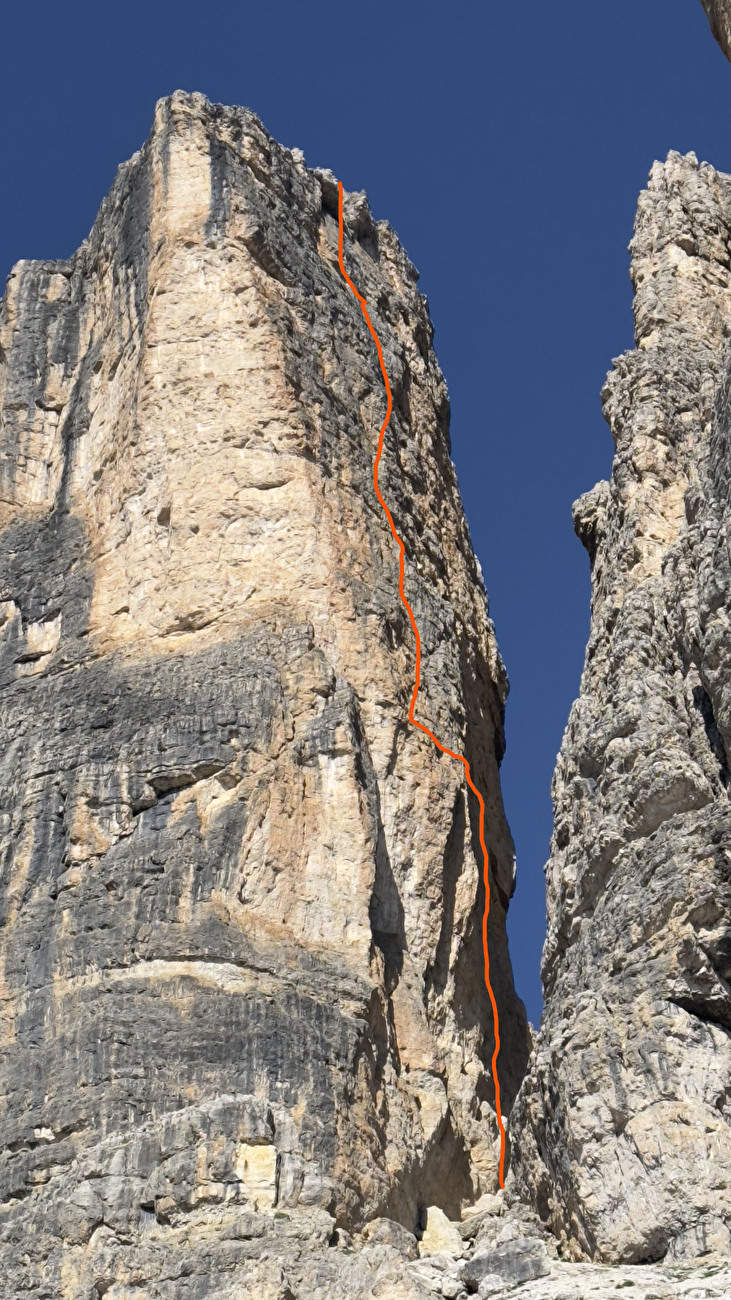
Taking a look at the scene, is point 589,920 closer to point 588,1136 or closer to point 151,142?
point 588,1136

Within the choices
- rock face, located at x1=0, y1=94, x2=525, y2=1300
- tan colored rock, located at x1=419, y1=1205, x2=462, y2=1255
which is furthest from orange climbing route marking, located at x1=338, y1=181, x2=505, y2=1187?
tan colored rock, located at x1=419, y1=1205, x2=462, y2=1255

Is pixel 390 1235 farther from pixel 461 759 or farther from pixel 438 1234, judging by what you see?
pixel 461 759

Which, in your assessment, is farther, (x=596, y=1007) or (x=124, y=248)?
(x=124, y=248)

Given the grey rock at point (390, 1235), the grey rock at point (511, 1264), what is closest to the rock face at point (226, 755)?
the grey rock at point (390, 1235)

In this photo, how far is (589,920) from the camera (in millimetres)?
24250

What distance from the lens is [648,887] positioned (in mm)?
23031

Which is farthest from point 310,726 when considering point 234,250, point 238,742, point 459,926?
point 234,250

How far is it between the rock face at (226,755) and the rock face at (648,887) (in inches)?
93.6

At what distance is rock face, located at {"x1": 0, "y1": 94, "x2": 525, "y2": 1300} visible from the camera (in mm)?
22156

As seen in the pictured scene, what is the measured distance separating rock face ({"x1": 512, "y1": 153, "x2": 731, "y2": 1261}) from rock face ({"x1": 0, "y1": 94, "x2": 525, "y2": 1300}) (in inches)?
93.6

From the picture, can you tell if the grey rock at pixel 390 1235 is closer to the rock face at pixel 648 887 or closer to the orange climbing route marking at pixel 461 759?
the rock face at pixel 648 887

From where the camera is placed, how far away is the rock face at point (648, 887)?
819 inches

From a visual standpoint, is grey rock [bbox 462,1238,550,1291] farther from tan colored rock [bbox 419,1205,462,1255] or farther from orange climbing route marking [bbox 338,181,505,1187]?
orange climbing route marking [bbox 338,181,505,1187]

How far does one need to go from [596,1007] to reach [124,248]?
16.6 metres
